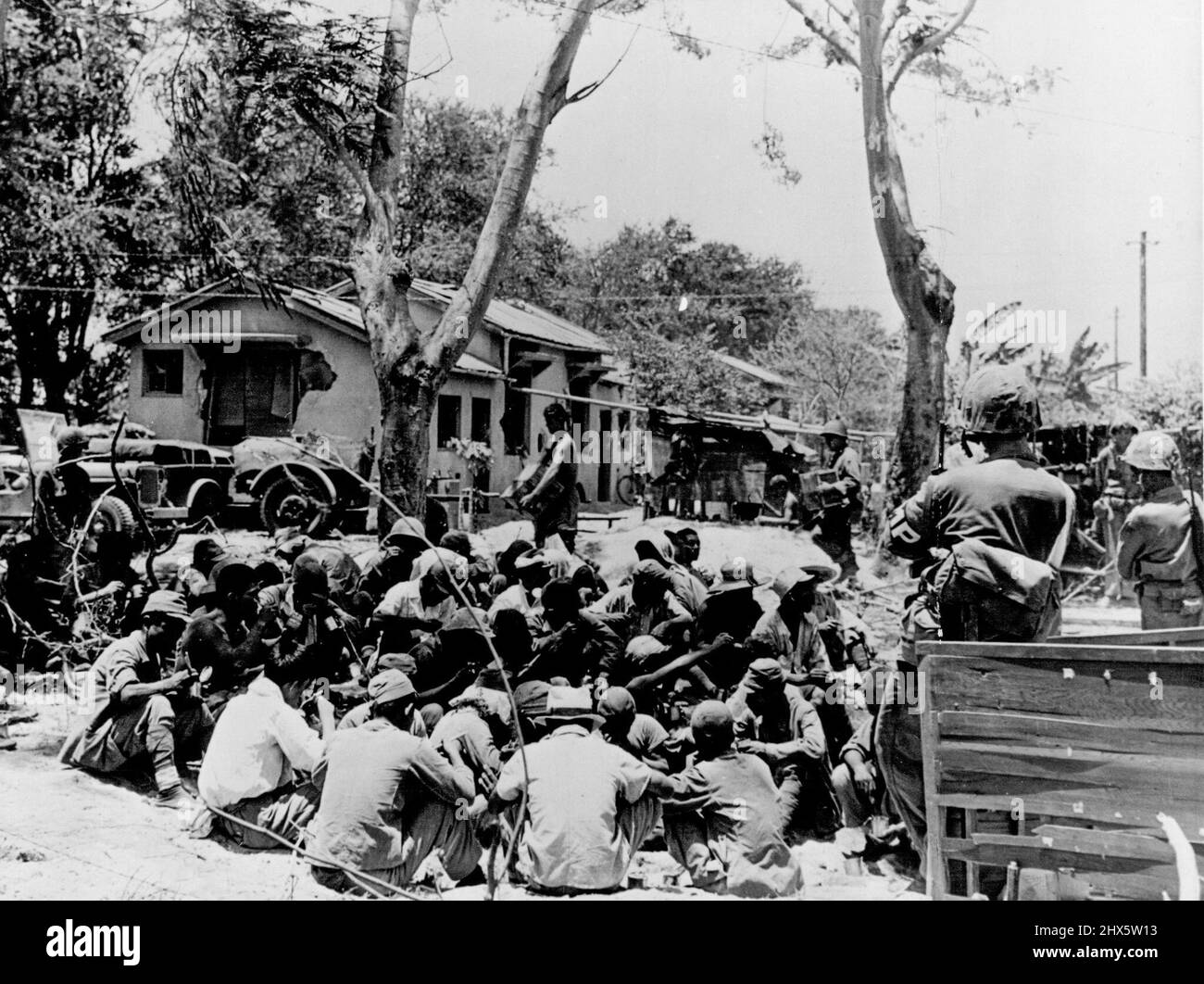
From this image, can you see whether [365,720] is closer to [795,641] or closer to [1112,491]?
[795,641]

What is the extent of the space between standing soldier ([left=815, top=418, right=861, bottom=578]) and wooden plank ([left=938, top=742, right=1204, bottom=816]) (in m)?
5.70

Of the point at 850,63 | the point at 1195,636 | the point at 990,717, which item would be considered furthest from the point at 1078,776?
the point at 850,63

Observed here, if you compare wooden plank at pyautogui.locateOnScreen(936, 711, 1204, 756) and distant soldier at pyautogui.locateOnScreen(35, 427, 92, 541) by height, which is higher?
distant soldier at pyautogui.locateOnScreen(35, 427, 92, 541)

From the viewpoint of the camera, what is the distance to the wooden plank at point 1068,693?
3.42m

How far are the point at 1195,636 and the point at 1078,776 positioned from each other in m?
0.93

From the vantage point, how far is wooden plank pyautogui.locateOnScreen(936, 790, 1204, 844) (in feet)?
11.1

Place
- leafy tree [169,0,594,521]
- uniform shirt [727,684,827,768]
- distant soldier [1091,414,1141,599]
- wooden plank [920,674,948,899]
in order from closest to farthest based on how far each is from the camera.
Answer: wooden plank [920,674,948,899] → uniform shirt [727,684,827,768] → leafy tree [169,0,594,521] → distant soldier [1091,414,1141,599]

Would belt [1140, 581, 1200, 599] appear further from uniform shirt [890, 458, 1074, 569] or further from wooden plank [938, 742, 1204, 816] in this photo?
wooden plank [938, 742, 1204, 816]

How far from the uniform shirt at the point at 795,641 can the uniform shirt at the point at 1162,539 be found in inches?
72.9

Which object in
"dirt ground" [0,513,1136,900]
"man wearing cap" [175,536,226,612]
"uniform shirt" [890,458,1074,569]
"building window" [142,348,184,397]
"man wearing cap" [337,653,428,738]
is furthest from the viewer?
"building window" [142,348,184,397]

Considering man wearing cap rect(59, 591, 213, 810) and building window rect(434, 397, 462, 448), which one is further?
building window rect(434, 397, 462, 448)

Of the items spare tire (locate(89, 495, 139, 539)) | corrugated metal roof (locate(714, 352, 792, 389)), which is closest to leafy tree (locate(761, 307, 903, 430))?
corrugated metal roof (locate(714, 352, 792, 389))

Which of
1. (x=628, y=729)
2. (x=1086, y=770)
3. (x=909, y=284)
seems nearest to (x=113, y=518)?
(x=628, y=729)
